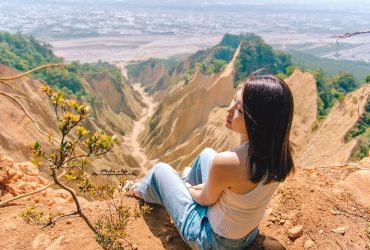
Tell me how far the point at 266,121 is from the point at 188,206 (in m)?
1.16

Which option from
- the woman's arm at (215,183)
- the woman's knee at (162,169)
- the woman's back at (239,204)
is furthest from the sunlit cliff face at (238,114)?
the woman's knee at (162,169)

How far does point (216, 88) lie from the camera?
3052 cm

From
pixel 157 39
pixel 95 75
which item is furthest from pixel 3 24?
pixel 95 75

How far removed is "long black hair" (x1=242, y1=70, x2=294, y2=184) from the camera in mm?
2416

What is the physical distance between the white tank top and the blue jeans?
0.11 meters

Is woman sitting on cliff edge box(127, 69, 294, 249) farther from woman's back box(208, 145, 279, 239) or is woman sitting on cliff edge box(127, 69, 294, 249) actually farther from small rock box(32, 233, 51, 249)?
small rock box(32, 233, 51, 249)

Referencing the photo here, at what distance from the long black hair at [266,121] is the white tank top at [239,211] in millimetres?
163

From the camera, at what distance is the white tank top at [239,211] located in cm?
267

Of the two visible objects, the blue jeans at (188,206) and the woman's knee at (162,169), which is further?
the woman's knee at (162,169)

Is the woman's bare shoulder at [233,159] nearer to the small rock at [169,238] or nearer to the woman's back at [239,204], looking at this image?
the woman's back at [239,204]

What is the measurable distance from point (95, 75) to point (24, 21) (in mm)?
92591

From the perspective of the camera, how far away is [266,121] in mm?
2430

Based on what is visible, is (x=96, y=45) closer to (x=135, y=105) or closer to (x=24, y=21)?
(x=24, y=21)

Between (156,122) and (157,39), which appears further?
(157,39)
